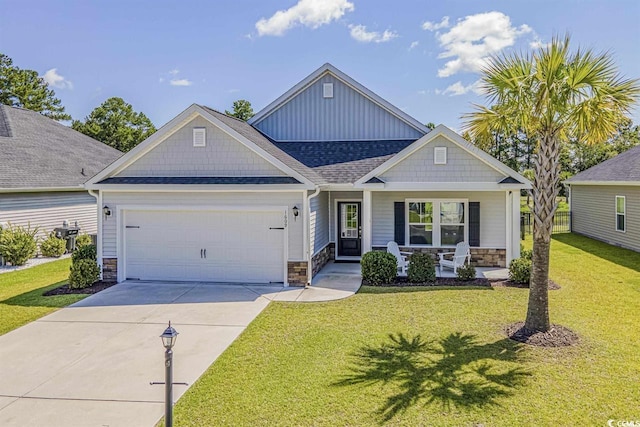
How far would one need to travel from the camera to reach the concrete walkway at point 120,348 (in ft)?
18.2

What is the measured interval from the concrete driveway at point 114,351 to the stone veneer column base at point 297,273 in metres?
0.44

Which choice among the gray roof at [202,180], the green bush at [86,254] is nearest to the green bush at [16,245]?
the green bush at [86,254]

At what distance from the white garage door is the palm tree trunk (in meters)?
6.42

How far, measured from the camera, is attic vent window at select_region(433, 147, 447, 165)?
1305 centimetres

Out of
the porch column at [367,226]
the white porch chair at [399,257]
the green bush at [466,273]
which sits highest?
the porch column at [367,226]

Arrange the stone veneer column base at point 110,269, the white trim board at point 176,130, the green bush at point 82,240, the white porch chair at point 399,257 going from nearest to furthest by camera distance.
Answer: the white trim board at point 176,130
the stone veneer column base at point 110,269
the white porch chair at point 399,257
the green bush at point 82,240

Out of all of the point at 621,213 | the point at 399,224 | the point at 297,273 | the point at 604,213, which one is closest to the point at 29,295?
the point at 297,273

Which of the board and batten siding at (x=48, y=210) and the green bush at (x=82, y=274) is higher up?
the board and batten siding at (x=48, y=210)

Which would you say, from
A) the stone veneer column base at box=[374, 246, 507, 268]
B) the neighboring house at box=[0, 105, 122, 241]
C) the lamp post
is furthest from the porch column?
the neighboring house at box=[0, 105, 122, 241]

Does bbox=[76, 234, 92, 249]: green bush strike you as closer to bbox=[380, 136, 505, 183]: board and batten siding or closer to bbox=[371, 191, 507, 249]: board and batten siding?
bbox=[371, 191, 507, 249]: board and batten siding

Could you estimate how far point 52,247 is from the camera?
16656 millimetres

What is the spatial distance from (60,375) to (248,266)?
615 centimetres

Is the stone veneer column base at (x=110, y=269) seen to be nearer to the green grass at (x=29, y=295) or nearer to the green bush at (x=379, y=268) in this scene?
the green grass at (x=29, y=295)

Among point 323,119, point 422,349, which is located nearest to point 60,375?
point 422,349
